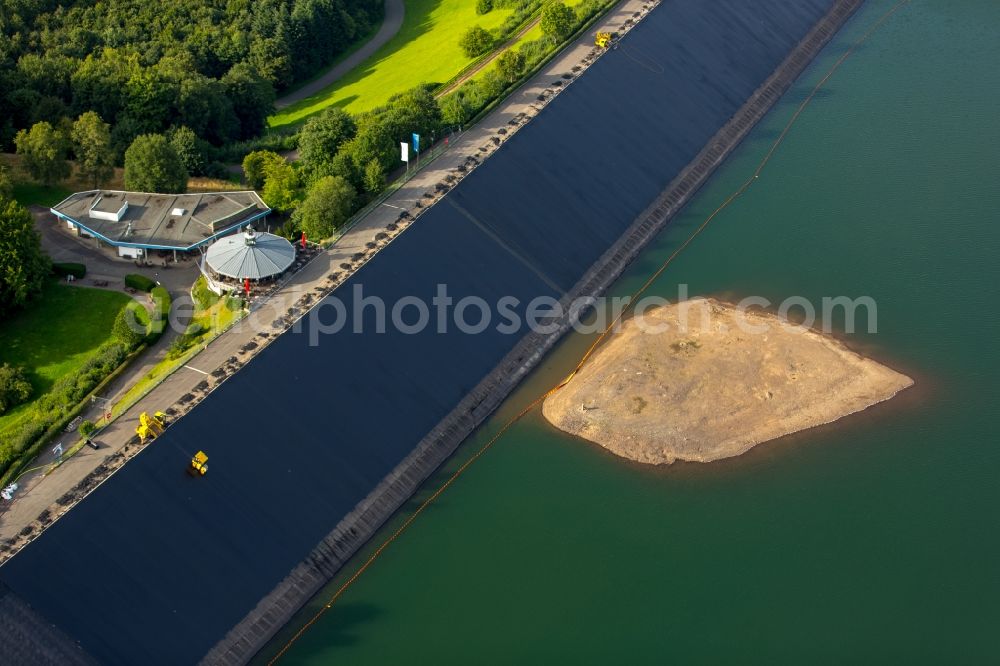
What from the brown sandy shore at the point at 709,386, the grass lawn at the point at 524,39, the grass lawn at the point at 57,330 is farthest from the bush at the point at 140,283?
the grass lawn at the point at 524,39

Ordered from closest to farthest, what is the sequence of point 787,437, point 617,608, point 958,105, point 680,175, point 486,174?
point 617,608
point 787,437
point 486,174
point 680,175
point 958,105

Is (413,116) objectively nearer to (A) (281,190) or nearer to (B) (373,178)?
(B) (373,178)

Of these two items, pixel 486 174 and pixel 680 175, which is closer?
pixel 486 174

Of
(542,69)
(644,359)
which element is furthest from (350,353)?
(542,69)

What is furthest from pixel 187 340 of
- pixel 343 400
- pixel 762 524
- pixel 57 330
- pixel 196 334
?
pixel 762 524

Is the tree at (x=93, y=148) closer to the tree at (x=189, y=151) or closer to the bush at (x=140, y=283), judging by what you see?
the tree at (x=189, y=151)

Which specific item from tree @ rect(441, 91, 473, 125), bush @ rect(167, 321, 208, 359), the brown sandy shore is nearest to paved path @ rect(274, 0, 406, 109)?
tree @ rect(441, 91, 473, 125)

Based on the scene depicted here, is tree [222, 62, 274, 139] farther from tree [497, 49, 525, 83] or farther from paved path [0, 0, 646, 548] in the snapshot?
tree [497, 49, 525, 83]

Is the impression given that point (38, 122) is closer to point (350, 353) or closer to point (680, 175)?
point (350, 353)
